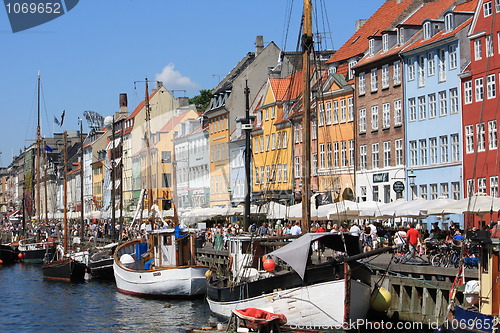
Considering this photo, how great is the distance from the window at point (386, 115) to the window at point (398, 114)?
746 millimetres

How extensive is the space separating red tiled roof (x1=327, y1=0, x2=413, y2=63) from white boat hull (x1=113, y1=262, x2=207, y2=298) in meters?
30.3

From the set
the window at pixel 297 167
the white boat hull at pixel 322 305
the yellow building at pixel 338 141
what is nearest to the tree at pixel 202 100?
the window at pixel 297 167

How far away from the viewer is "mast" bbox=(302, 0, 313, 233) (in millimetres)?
28812

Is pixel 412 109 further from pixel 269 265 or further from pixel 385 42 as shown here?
pixel 269 265

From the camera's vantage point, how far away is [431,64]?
185 feet

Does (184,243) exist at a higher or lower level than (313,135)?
lower

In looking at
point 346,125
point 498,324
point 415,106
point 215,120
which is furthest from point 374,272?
point 215,120

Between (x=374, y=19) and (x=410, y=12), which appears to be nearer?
(x=410, y=12)

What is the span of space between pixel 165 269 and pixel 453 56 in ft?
77.2

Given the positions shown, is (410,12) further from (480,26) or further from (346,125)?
(480,26)

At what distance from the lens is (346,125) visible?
66188 mm

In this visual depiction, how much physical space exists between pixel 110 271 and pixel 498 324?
36821mm

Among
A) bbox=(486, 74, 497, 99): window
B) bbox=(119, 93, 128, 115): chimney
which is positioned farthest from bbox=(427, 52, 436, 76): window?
bbox=(119, 93, 128, 115): chimney

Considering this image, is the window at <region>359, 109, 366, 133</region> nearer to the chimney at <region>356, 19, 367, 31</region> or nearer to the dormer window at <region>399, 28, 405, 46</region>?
the dormer window at <region>399, 28, 405, 46</region>
